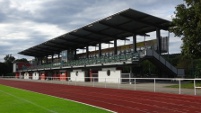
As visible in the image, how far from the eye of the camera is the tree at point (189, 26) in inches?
1117

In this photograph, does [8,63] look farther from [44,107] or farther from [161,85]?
[44,107]

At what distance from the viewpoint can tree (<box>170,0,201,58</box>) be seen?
93.0ft

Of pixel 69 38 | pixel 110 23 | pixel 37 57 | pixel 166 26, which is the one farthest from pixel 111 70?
pixel 37 57

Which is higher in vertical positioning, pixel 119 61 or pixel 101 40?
pixel 101 40

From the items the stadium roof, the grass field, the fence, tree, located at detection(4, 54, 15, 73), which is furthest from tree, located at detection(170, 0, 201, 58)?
tree, located at detection(4, 54, 15, 73)

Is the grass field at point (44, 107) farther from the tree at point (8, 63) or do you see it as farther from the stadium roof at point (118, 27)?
the tree at point (8, 63)

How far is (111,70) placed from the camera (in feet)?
144

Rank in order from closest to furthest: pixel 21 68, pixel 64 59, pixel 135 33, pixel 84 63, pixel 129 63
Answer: pixel 129 63
pixel 135 33
pixel 84 63
pixel 64 59
pixel 21 68

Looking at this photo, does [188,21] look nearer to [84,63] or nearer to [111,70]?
[111,70]

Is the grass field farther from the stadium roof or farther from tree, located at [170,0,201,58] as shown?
the stadium roof

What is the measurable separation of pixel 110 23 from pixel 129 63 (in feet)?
28.3

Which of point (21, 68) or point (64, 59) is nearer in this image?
point (64, 59)

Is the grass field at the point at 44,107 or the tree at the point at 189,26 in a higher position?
the tree at the point at 189,26

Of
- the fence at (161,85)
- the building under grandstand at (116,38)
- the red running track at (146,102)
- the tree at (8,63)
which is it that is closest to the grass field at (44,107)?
the red running track at (146,102)
